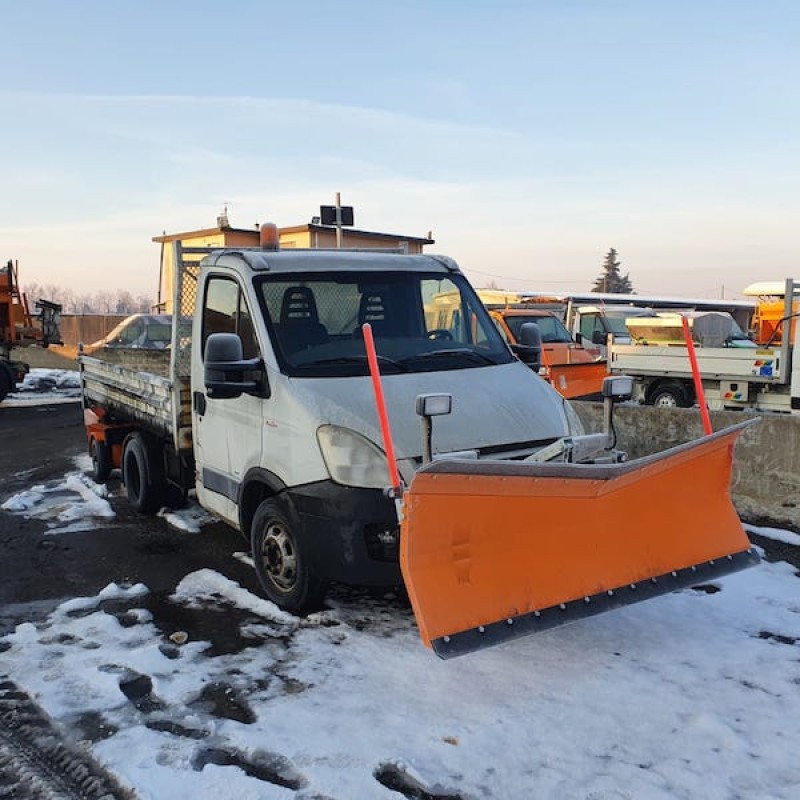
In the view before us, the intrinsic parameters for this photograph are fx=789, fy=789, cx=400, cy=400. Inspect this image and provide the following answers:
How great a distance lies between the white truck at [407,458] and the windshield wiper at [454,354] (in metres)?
0.01

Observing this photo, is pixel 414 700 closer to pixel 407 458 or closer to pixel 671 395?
pixel 407 458

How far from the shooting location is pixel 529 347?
6039mm

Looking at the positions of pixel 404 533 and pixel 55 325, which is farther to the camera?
pixel 55 325

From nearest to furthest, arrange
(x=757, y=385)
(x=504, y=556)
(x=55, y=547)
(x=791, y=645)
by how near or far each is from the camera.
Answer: (x=504, y=556)
(x=791, y=645)
(x=55, y=547)
(x=757, y=385)

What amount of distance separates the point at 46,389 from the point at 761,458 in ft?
63.8

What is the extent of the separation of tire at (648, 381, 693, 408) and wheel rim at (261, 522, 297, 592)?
1019 cm

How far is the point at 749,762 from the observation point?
10.8ft

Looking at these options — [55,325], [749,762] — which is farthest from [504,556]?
[55,325]

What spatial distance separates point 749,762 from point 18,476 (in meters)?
8.93

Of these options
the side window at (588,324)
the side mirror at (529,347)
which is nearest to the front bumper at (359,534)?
the side mirror at (529,347)

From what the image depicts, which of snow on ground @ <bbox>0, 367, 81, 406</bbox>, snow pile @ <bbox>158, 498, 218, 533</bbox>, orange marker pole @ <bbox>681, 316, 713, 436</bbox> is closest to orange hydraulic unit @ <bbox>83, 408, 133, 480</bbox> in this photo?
snow pile @ <bbox>158, 498, 218, 533</bbox>

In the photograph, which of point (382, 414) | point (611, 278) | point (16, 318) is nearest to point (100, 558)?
point (382, 414)

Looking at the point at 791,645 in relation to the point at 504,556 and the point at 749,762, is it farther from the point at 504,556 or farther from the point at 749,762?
the point at 504,556

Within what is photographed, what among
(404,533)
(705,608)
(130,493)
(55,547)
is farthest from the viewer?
(130,493)
